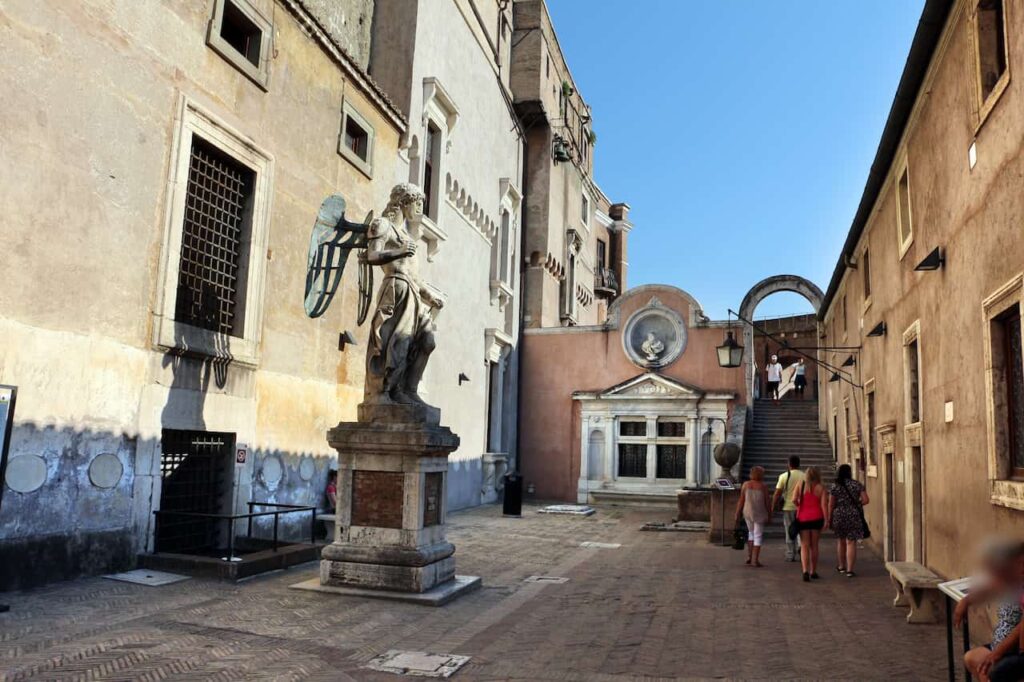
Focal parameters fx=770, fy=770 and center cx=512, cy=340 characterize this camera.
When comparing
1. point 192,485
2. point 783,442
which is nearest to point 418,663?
point 192,485

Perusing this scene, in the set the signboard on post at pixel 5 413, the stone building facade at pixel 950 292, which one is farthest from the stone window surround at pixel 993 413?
the signboard on post at pixel 5 413

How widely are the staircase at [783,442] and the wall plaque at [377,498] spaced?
39.8 ft

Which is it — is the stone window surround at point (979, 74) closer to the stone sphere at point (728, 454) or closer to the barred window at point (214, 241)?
the barred window at point (214, 241)

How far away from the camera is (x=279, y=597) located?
837 centimetres

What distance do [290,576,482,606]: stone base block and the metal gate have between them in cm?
254

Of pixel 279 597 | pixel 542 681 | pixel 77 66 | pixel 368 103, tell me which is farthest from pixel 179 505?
pixel 368 103

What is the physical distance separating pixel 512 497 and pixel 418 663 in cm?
1354

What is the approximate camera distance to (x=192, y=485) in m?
10.9

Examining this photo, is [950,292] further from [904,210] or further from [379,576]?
[379,576]

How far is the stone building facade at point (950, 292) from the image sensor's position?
6.45 m

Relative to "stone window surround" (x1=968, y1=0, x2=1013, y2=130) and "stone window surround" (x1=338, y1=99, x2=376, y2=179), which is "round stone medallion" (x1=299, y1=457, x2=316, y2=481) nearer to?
"stone window surround" (x1=338, y1=99, x2=376, y2=179)

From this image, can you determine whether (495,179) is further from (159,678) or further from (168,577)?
(159,678)

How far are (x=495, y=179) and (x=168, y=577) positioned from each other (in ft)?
57.7

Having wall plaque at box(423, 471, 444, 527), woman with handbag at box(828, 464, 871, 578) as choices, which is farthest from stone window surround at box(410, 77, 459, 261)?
woman with handbag at box(828, 464, 871, 578)
